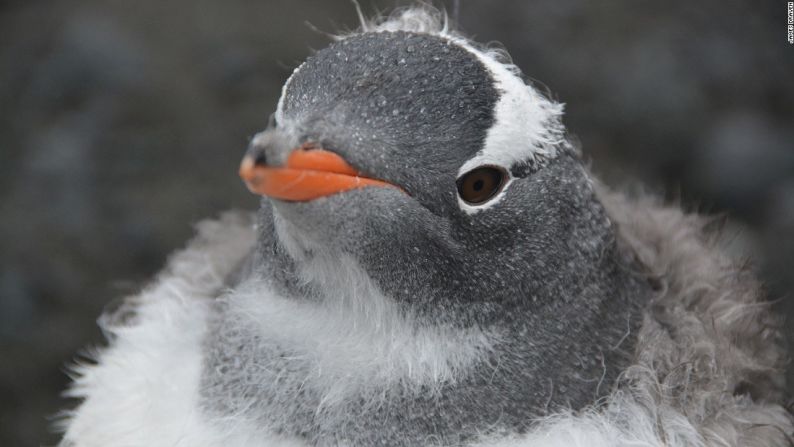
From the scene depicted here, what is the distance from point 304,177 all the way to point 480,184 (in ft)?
1.24

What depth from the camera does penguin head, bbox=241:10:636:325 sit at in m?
1.64

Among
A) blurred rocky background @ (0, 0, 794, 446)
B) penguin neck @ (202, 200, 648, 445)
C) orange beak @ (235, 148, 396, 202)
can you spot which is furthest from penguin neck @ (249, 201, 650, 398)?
blurred rocky background @ (0, 0, 794, 446)

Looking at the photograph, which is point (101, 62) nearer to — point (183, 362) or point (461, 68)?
point (183, 362)

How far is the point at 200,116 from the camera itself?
15.8ft

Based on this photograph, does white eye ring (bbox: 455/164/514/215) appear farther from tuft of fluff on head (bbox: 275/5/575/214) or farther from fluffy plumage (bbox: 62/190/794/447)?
fluffy plumage (bbox: 62/190/794/447)

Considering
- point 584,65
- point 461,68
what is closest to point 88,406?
point 461,68

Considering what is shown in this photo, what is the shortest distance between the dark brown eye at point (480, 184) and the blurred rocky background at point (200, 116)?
2573 millimetres

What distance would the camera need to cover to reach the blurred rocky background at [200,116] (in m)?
4.40

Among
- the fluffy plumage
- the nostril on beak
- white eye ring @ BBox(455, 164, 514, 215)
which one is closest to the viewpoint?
the nostril on beak

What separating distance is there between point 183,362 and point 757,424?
1.35 meters

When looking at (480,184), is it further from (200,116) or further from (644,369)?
(200,116)

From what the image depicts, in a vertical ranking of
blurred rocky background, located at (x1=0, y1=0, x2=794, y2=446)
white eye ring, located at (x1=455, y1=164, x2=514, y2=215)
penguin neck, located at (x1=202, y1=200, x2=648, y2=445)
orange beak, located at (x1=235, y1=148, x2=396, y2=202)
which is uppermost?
blurred rocky background, located at (x1=0, y1=0, x2=794, y2=446)

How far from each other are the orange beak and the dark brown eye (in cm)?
19

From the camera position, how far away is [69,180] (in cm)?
474
